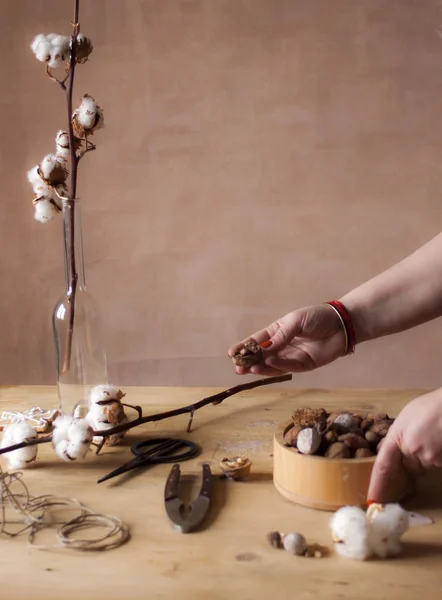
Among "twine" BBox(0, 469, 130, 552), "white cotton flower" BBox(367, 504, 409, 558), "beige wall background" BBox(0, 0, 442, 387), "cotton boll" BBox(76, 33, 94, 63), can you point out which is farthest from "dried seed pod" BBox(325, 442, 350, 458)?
"beige wall background" BBox(0, 0, 442, 387)

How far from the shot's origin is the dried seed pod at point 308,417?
0.95 meters

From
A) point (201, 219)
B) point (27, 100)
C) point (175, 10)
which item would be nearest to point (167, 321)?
point (201, 219)

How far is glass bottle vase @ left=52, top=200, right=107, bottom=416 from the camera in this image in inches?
47.1

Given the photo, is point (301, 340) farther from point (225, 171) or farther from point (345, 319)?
point (225, 171)

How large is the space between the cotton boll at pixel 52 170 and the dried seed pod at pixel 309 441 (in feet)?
1.93

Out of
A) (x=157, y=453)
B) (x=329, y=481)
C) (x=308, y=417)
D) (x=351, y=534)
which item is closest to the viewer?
(x=351, y=534)

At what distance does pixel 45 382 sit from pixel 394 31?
1668 mm

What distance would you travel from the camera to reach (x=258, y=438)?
117cm

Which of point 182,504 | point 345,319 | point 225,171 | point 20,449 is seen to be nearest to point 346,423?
point 182,504

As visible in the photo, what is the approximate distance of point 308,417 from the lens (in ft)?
3.22

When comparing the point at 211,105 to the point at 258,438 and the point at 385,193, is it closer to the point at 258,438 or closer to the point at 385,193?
the point at 385,193

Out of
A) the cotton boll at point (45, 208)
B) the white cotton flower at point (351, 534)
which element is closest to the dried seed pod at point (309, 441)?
the white cotton flower at point (351, 534)

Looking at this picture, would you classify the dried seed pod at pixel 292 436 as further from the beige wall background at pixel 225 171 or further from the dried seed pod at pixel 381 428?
the beige wall background at pixel 225 171

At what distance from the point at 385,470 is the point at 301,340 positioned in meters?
0.53
